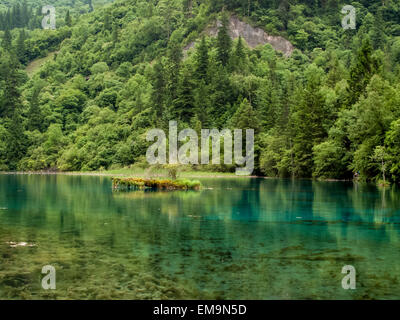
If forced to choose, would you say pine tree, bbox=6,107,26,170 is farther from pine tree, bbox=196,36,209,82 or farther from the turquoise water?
the turquoise water

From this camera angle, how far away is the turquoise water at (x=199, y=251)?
50.8 ft

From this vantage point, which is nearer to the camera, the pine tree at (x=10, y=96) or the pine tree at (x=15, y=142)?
the pine tree at (x=15, y=142)

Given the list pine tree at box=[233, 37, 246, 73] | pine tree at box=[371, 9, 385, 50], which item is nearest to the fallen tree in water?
pine tree at box=[233, 37, 246, 73]

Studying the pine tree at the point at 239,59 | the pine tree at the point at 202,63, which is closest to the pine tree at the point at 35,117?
the pine tree at the point at 202,63

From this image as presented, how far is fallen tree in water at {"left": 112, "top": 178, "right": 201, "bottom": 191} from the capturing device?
60.1m

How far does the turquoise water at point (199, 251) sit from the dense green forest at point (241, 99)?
38468 millimetres

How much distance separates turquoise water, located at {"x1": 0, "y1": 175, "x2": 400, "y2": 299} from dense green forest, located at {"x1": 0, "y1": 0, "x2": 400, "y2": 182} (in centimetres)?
3847

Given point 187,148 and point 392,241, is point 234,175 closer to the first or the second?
point 187,148

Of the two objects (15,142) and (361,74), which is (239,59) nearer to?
(361,74)

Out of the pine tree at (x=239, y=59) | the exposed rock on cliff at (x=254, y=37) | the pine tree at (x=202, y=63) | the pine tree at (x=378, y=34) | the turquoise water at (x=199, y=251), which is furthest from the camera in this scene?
the exposed rock on cliff at (x=254, y=37)

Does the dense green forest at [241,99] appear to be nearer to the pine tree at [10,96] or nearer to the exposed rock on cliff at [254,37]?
the pine tree at [10,96]

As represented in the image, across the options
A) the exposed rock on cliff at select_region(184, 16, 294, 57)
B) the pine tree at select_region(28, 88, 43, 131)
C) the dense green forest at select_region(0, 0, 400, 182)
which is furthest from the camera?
the exposed rock on cliff at select_region(184, 16, 294, 57)
